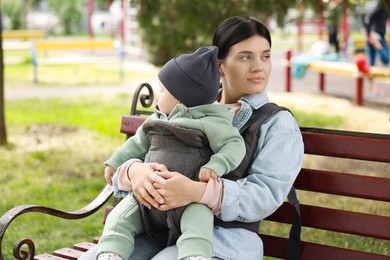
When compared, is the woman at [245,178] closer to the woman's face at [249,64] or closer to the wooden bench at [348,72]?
the woman's face at [249,64]

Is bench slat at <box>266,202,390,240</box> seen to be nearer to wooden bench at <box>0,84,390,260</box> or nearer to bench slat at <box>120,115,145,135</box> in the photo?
wooden bench at <box>0,84,390,260</box>

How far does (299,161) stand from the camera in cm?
280

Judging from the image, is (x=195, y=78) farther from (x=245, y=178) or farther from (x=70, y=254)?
(x=70, y=254)

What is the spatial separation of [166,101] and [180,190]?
345mm

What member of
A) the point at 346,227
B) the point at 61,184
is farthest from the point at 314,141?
the point at 61,184

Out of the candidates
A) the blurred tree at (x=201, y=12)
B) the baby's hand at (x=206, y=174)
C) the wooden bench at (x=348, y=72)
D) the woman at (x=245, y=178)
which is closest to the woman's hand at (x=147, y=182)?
the woman at (x=245, y=178)

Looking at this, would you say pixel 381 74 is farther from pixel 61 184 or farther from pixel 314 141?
pixel 314 141

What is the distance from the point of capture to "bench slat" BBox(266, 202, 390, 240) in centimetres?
295

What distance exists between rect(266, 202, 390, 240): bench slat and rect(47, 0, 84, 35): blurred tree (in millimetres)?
29641

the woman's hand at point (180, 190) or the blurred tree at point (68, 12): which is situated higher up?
the woman's hand at point (180, 190)

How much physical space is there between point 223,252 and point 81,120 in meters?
6.92

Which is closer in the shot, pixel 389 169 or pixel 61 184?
pixel 61 184

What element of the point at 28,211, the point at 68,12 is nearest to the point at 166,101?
the point at 28,211

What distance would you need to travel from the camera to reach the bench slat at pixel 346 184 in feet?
9.63
